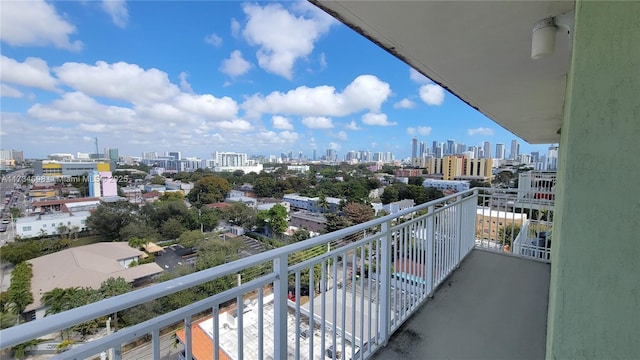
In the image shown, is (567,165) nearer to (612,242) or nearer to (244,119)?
(612,242)

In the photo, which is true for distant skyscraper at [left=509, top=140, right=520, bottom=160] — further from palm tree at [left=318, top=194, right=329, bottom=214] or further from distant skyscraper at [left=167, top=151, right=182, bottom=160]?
distant skyscraper at [left=167, top=151, right=182, bottom=160]

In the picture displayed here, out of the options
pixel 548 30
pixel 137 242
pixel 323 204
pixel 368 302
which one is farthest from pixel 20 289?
pixel 323 204

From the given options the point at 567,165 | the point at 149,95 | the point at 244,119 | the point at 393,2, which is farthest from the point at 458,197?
the point at 244,119

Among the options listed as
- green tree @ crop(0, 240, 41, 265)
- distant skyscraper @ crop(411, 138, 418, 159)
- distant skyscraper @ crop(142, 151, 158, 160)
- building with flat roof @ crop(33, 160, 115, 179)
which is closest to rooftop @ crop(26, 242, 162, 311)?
green tree @ crop(0, 240, 41, 265)

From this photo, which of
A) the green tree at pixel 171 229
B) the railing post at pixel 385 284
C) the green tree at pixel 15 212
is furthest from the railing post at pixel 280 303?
the green tree at pixel 171 229

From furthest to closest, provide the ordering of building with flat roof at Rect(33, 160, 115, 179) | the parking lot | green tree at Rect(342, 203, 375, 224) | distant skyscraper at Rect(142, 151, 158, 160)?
distant skyscraper at Rect(142, 151, 158, 160) → green tree at Rect(342, 203, 375, 224) → building with flat roof at Rect(33, 160, 115, 179) → the parking lot

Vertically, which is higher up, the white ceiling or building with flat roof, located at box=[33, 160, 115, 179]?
the white ceiling
